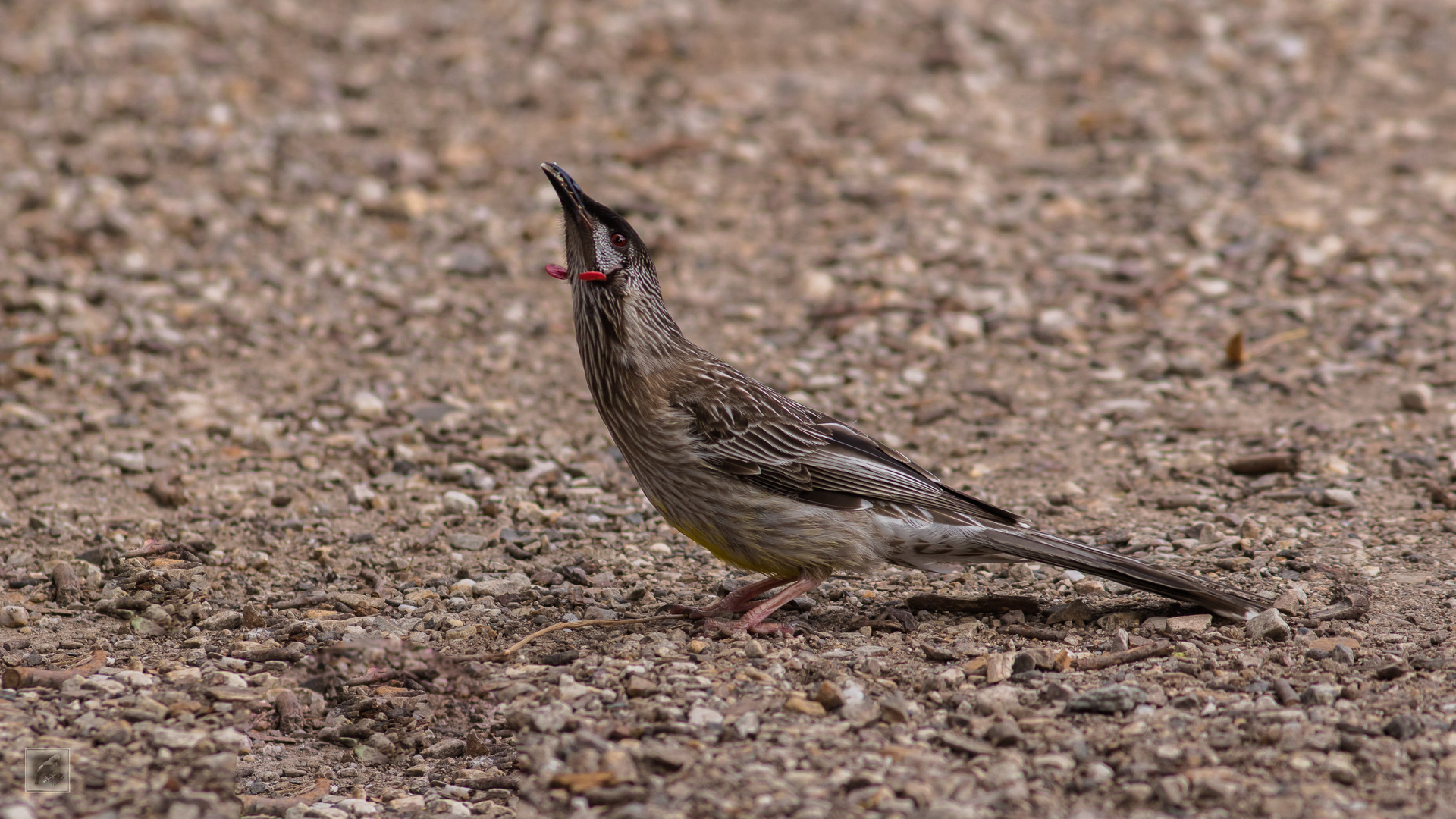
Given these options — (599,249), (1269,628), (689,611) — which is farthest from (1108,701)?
(599,249)

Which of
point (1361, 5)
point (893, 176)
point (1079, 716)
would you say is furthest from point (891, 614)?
point (1361, 5)

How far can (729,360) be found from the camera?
859 centimetres

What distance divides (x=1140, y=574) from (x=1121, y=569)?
0.08 metres

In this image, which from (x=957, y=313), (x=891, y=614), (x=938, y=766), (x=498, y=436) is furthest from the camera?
(x=957, y=313)

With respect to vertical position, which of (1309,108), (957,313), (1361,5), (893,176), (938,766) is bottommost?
(938,766)

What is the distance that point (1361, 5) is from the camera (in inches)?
512

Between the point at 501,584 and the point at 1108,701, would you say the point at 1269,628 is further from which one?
the point at 501,584

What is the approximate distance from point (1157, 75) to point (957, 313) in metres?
4.56

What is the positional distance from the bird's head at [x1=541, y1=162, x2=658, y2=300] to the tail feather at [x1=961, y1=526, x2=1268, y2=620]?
210 cm

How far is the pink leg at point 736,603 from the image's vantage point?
575cm

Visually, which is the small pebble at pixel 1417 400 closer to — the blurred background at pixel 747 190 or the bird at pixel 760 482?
the blurred background at pixel 747 190

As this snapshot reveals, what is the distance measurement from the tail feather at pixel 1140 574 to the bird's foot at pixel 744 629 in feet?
3.39

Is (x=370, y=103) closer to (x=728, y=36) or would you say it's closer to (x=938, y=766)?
(x=728, y=36)

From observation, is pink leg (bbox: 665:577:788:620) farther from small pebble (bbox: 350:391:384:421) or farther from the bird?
small pebble (bbox: 350:391:384:421)
